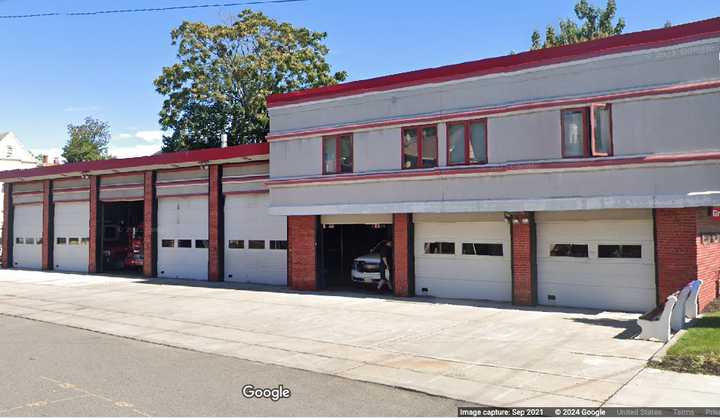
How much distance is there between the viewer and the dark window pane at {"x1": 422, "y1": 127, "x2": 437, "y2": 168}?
18.4m

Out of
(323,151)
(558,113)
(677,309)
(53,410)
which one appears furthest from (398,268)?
(53,410)

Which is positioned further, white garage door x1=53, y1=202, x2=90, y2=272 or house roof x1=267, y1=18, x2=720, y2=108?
white garage door x1=53, y1=202, x2=90, y2=272

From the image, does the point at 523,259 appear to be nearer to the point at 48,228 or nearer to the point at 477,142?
the point at 477,142

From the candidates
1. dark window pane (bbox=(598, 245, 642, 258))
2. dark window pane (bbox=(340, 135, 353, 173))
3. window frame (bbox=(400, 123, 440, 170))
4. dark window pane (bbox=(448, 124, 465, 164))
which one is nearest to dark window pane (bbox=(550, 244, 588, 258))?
dark window pane (bbox=(598, 245, 642, 258))

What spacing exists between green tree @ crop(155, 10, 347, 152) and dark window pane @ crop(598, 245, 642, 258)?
32192 millimetres

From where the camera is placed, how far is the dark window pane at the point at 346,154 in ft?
66.8

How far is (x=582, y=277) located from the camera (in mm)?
16328

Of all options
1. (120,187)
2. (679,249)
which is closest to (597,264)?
(679,249)

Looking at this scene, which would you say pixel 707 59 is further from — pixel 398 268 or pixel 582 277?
pixel 398 268

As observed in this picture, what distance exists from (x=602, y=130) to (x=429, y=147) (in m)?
5.06

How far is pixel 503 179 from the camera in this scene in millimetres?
16922

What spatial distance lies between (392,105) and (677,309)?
10310 millimetres

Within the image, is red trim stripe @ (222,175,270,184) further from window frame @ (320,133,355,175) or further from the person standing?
the person standing

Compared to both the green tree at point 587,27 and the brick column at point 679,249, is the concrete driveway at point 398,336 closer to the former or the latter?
the brick column at point 679,249
